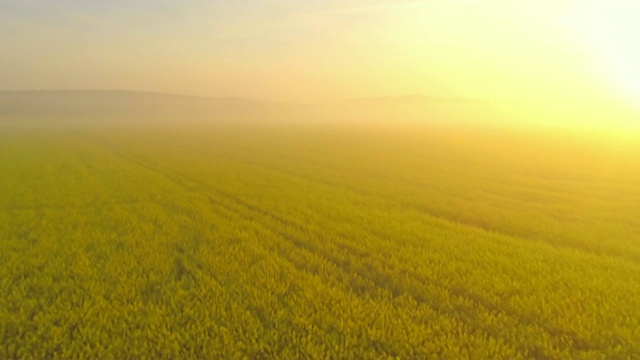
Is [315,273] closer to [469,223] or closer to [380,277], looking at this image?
[380,277]

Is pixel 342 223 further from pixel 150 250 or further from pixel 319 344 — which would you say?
pixel 319 344

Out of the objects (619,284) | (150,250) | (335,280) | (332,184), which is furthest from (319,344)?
(332,184)

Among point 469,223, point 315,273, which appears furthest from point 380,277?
point 469,223

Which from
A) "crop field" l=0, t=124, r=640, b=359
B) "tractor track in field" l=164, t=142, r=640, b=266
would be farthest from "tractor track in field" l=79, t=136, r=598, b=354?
"tractor track in field" l=164, t=142, r=640, b=266

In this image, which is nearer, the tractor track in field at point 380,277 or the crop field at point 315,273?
the crop field at point 315,273

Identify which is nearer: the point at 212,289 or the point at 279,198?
the point at 212,289

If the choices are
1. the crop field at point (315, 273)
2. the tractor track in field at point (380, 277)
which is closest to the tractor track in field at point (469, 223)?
the crop field at point (315, 273)

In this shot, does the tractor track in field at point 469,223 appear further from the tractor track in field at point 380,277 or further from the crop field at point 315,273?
the tractor track in field at point 380,277

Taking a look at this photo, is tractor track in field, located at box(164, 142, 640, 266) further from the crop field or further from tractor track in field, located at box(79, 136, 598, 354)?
tractor track in field, located at box(79, 136, 598, 354)

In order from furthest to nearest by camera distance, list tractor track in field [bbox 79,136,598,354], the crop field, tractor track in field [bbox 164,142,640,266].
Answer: tractor track in field [bbox 164,142,640,266], tractor track in field [bbox 79,136,598,354], the crop field
